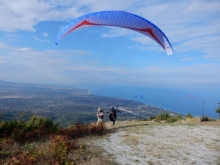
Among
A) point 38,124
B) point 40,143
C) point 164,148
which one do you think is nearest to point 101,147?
point 164,148

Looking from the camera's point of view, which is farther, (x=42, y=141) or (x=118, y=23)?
(x=118, y=23)

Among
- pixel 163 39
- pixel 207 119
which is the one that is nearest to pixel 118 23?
pixel 163 39

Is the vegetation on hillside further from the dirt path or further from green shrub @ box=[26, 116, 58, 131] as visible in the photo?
the dirt path

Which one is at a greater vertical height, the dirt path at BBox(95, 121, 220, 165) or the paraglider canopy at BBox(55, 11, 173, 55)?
the paraglider canopy at BBox(55, 11, 173, 55)

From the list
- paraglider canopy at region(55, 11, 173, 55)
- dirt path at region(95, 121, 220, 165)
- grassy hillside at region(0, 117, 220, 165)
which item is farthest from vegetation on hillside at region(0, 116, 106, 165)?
paraglider canopy at region(55, 11, 173, 55)

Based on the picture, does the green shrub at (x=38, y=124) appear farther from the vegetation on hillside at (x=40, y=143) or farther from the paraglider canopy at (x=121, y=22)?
the paraglider canopy at (x=121, y=22)

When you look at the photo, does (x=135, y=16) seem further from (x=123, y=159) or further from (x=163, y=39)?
(x=123, y=159)

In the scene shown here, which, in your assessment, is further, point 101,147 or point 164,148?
point 164,148

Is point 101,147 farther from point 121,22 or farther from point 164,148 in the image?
point 121,22
